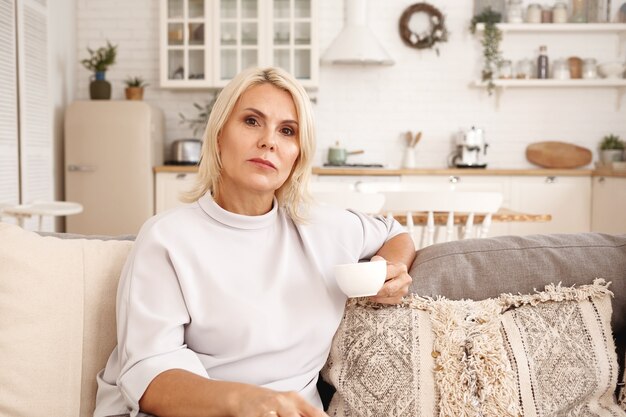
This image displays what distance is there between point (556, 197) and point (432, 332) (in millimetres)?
4095

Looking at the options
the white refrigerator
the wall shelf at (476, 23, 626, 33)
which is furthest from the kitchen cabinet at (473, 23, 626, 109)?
the white refrigerator

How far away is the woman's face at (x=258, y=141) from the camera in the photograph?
1.47 metres

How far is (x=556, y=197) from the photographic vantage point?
5.21 metres

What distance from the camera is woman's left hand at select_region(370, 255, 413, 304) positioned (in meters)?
1.45

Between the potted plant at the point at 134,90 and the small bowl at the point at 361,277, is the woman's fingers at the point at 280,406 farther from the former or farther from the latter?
the potted plant at the point at 134,90

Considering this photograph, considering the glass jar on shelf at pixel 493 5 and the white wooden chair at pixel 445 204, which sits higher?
the glass jar on shelf at pixel 493 5

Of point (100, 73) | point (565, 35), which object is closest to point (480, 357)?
point (100, 73)

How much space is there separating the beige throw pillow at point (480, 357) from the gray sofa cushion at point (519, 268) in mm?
37

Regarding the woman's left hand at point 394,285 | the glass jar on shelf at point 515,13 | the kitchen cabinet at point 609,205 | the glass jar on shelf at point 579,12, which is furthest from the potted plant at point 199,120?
the woman's left hand at point 394,285

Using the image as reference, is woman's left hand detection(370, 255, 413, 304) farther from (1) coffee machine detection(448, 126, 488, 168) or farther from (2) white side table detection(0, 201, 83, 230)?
(1) coffee machine detection(448, 126, 488, 168)

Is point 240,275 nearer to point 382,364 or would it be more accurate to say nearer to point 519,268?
point 382,364

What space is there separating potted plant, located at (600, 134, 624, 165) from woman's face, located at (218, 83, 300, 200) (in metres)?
4.69

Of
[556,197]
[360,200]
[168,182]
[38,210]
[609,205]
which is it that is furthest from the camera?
[168,182]

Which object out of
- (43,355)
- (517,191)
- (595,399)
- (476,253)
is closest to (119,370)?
(43,355)
